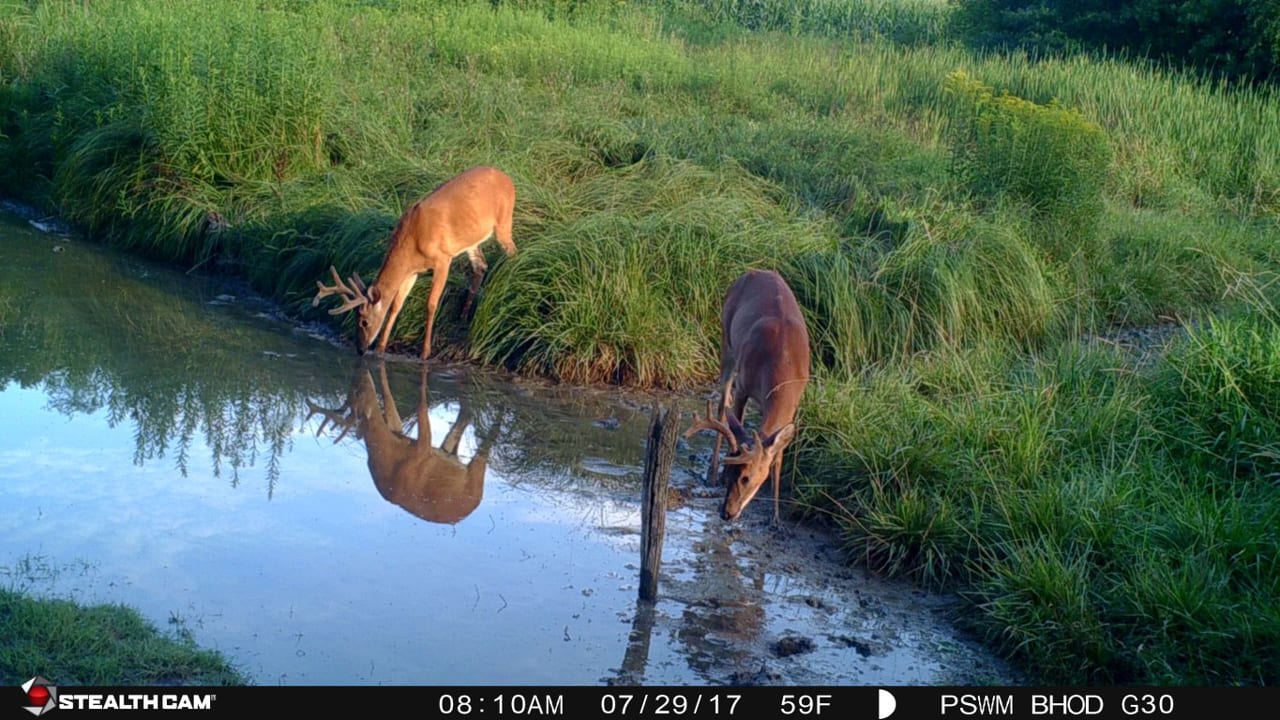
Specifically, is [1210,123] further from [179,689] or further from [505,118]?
[179,689]

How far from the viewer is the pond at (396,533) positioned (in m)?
5.82

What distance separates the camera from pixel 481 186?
10.8m

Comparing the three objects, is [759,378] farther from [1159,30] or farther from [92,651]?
[1159,30]

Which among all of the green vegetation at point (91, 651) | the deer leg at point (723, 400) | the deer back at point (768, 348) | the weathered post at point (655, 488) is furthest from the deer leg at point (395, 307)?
the green vegetation at point (91, 651)

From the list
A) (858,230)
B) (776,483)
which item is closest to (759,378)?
(776,483)

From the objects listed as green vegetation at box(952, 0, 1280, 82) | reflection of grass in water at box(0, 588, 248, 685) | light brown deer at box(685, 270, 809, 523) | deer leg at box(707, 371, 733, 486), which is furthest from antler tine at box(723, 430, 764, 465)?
green vegetation at box(952, 0, 1280, 82)

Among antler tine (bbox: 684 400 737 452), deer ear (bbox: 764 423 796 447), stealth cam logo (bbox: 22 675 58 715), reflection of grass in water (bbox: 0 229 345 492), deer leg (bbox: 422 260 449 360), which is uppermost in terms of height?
antler tine (bbox: 684 400 737 452)

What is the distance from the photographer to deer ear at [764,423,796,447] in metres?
6.93

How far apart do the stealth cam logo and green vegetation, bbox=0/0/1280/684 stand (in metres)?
4.03

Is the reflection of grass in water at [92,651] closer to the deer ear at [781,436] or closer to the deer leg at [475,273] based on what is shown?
the deer ear at [781,436]

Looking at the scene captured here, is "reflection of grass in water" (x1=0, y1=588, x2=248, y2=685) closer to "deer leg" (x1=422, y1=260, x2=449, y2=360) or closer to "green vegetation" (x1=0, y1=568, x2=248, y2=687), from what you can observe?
"green vegetation" (x1=0, y1=568, x2=248, y2=687)

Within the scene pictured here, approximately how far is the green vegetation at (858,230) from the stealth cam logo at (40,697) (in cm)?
403

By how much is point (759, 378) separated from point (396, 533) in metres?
2.24

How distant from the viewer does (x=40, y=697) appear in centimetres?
469
